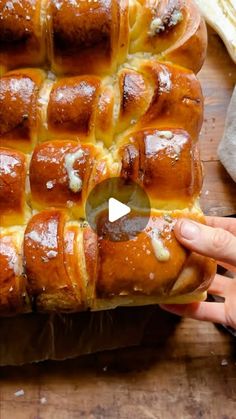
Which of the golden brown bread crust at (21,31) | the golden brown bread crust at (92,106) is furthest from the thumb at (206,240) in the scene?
the golden brown bread crust at (21,31)

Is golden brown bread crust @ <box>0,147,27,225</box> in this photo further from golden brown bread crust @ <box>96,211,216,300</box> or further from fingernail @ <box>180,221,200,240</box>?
fingernail @ <box>180,221,200,240</box>

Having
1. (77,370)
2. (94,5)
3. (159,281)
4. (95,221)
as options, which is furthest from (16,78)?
(77,370)

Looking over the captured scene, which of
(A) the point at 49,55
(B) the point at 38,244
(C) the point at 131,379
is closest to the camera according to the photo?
(B) the point at 38,244

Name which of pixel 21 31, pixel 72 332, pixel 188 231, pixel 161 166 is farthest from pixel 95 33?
pixel 72 332

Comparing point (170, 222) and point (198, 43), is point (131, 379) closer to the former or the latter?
point (170, 222)

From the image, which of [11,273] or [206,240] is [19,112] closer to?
[11,273]

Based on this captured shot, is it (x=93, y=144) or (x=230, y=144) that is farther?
(x=230, y=144)
